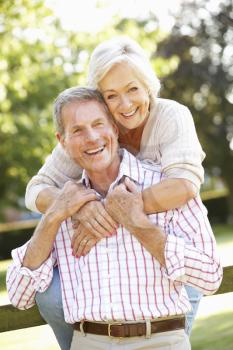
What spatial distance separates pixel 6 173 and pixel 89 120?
2272 centimetres

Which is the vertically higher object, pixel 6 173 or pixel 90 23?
pixel 90 23

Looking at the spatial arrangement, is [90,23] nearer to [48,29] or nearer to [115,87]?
[48,29]

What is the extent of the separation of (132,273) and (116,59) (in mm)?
919

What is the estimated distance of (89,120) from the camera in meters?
3.06

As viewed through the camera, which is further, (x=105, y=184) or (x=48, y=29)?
(x=48, y=29)

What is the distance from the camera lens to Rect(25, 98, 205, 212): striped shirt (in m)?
3.16

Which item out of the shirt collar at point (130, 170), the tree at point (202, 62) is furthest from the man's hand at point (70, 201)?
the tree at point (202, 62)

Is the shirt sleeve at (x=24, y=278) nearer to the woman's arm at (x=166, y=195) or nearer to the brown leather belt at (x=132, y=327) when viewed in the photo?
the brown leather belt at (x=132, y=327)

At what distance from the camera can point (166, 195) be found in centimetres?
298

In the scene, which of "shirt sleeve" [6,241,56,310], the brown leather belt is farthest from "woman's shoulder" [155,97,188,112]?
the brown leather belt

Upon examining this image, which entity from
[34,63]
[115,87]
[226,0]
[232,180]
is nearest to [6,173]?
[34,63]

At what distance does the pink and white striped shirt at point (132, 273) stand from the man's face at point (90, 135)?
0.09 metres

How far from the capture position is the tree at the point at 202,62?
33.1 m

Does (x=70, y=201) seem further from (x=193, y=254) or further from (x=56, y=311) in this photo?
(x=193, y=254)
